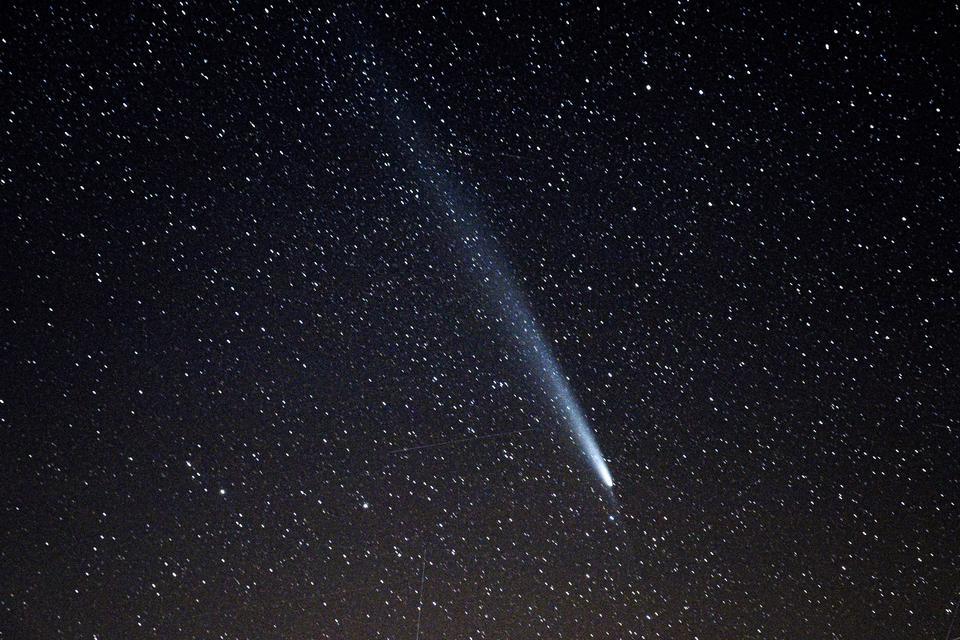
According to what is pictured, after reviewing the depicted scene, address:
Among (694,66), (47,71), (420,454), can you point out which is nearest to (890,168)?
(694,66)

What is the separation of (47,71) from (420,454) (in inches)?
13.8

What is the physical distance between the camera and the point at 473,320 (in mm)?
509

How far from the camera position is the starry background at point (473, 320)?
18.8 inches

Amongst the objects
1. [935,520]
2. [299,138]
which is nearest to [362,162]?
[299,138]

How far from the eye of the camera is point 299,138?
0.49m

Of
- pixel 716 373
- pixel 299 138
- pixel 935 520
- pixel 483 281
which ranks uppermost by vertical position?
pixel 299 138

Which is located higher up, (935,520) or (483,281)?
(483,281)

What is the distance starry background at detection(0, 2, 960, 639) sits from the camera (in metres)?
0.48

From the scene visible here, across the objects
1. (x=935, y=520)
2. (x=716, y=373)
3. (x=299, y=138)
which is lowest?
(x=935, y=520)

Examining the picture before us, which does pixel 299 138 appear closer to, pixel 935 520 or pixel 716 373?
pixel 716 373

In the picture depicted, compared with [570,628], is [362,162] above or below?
above

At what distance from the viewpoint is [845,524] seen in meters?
0.52

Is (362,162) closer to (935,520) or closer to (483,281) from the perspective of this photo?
(483,281)

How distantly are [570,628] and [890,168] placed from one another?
0.38 meters
